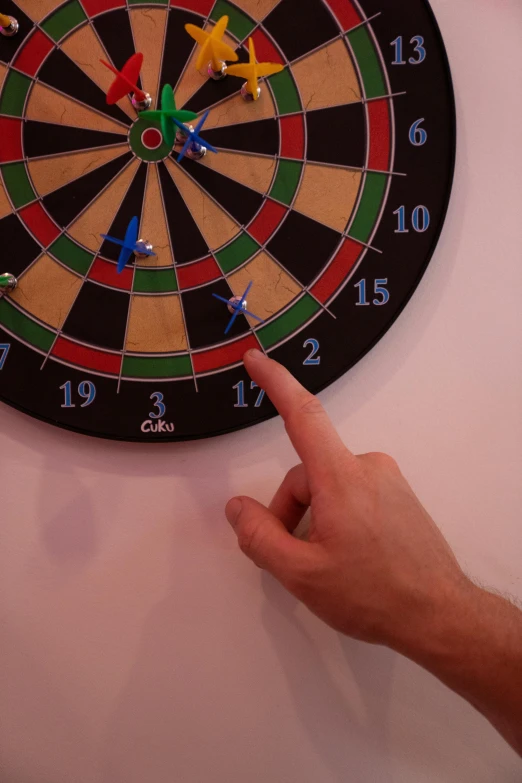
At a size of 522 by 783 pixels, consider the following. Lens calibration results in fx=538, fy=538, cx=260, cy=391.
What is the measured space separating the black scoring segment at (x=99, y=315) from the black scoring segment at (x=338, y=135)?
0.50 meters

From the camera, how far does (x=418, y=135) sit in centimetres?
108

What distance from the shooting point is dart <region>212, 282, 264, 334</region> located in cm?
109

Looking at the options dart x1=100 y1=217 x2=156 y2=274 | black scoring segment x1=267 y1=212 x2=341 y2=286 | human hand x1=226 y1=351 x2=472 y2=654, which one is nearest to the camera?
human hand x1=226 y1=351 x2=472 y2=654

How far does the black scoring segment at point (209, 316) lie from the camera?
1.12m

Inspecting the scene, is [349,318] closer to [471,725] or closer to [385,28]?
[385,28]

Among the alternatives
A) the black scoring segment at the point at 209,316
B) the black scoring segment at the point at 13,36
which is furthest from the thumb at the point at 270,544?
the black scoring segment at the point at 13,36

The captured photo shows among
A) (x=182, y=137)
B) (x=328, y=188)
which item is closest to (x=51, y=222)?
(x=182, y=137)

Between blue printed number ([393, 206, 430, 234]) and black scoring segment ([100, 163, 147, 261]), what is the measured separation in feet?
1.68

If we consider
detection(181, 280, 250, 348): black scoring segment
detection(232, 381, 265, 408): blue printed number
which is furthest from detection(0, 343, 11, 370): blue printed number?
detection(232, 381, 265, 408): blue printed number

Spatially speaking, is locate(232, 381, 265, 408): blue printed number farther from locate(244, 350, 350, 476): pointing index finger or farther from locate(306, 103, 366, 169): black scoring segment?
locate(306, 103, 366, 169): black scoring segment

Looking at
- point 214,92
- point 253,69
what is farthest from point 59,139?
point 253,69

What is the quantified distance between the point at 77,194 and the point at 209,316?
0.38 meters

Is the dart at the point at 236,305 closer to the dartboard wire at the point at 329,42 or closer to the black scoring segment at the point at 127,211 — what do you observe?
the black scoring segment at the point at 127,211

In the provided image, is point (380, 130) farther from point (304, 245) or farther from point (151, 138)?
point (151, 138)
